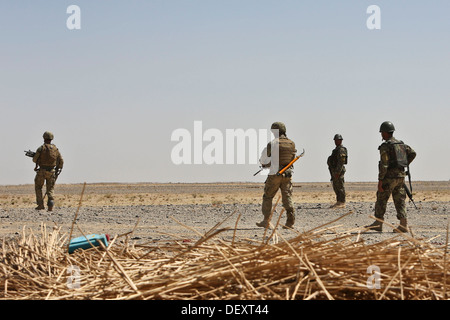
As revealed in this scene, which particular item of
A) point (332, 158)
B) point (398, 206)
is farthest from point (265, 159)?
point (332, 158)

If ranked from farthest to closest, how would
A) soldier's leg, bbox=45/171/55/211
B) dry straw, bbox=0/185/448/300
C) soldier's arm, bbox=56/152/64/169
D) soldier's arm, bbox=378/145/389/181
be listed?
soldier's arm, bbox=56/152/64/169, soldier's leg, bbox=45/171/55/211, soldier's arm, bbox=378/145/389/181, dry straw, bbox=0/185/448/300

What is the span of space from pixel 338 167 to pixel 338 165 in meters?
0.06

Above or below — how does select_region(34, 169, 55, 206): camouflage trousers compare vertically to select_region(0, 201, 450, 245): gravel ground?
above

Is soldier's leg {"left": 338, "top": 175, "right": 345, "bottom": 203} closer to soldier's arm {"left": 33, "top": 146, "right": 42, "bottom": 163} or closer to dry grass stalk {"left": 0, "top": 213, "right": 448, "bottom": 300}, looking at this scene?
soldier's arm {"left": 33, "top": 146, "right": 42, "bottom": 163}

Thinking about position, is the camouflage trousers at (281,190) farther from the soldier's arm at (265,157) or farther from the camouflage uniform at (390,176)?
the camouflage uniform at (390,176)

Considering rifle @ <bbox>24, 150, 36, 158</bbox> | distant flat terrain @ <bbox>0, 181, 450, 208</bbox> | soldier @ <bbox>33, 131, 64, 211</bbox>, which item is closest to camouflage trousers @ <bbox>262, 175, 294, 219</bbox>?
soldier @ <bbox>33, 131, 64, 211</bbox>

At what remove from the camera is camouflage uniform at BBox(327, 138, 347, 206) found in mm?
17969

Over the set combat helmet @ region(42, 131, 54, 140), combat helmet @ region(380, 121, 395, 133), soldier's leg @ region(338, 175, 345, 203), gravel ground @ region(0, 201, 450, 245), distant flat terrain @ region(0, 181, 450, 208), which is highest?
combat helmet @ region(42, 131, 54, 140)

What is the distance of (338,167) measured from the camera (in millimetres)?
17969

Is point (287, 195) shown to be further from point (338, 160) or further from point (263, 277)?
point (263, 277)

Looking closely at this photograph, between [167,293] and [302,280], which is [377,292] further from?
[167,293]

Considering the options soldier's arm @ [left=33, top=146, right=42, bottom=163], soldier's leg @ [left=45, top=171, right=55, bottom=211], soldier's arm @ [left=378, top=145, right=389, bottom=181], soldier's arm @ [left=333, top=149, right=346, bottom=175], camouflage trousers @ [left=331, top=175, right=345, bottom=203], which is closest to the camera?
soldier's arm @ [left=378, top=145, right=389, bottom=181]

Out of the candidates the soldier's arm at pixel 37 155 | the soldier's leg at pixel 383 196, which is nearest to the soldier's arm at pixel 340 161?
the soldier's leg at pixel 383 196

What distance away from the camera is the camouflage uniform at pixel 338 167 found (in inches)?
707
